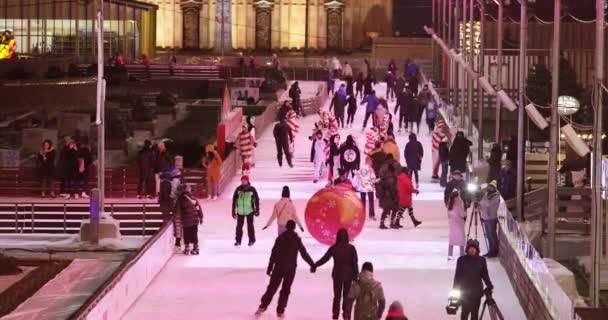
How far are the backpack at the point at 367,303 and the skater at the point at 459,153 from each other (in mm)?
16840

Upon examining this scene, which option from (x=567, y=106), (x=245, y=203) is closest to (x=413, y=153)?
(x=567, y=106)

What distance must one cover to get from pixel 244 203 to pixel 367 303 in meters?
9.83

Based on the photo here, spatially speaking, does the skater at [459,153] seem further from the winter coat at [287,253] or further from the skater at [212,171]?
the winter coat at [287,253]

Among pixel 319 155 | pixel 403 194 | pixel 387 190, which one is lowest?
pixel 403 194

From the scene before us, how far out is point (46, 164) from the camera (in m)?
37.0

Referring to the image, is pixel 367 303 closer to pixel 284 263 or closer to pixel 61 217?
pixel 284 263

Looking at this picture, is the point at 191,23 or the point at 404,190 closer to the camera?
the point at 404,190

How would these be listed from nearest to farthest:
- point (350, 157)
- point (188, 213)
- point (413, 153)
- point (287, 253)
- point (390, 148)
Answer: point (287, 253) → point (188, 213) → point (390, 148) → point (350, 157) → point (413, 153)

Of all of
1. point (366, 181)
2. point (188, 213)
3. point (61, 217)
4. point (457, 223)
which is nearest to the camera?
point (457, 223)

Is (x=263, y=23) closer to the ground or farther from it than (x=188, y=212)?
farther from it

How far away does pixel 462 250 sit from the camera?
91.1 ft

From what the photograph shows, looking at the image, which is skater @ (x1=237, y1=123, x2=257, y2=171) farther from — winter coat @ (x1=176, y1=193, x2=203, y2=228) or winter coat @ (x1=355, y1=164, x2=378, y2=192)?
winter coat @ (x1=176, y1=193, x2=203, y2=228)

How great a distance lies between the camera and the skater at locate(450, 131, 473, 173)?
35750 millimetres

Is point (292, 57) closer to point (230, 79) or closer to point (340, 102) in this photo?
point (230, 79)
